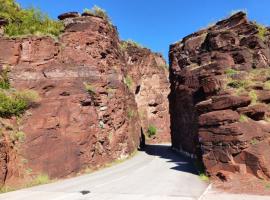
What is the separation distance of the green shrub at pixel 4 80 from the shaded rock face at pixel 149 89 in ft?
125

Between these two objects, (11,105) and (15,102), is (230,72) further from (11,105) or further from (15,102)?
(11,105)

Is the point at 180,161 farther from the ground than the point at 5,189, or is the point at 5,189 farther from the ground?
the point at 5,189

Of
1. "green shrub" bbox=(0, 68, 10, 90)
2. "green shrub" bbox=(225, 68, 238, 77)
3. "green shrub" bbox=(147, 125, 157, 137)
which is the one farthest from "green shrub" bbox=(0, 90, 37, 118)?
"green shrub" bbox=(147, 125, 157, 137)

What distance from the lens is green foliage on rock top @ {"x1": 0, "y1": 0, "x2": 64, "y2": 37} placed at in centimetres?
2525

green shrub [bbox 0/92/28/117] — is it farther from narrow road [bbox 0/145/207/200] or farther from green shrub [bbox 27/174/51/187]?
narrow road [bbox 0/145/207/200]

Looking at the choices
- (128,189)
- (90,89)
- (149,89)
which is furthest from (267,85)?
(149,89)

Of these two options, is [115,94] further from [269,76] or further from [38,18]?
[269,76]

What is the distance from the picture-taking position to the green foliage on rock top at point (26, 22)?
82.8 ft

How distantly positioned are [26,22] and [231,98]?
1806 centimetres

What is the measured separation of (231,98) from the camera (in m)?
17.2

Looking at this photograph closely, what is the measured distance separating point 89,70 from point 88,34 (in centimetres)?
412

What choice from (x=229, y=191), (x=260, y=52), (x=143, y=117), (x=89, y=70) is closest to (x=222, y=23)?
(x=260, y=52)

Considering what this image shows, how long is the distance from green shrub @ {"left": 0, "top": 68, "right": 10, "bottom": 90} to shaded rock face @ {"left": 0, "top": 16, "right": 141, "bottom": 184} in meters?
0.38

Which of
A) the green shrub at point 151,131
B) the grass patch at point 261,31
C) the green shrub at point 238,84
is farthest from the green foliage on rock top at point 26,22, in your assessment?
the green shrub at point 151,131
